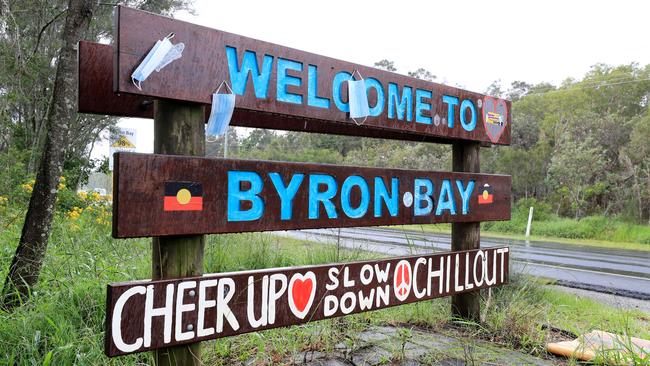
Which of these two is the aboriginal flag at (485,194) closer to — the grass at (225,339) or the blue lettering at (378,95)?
the grass at (225,339)

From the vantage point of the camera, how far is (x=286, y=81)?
2488 millimetres

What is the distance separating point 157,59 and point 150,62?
34 millimetres

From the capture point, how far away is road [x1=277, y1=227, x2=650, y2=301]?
718 centimetres

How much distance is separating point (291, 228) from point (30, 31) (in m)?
12.3

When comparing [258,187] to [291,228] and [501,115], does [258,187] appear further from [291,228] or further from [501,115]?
[501,115]

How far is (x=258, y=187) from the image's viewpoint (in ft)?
7.63

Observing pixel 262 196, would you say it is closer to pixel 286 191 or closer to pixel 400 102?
pixel 286 191

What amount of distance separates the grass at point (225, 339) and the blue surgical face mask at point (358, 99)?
4.21 ft

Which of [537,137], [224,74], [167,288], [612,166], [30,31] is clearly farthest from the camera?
[537,137]

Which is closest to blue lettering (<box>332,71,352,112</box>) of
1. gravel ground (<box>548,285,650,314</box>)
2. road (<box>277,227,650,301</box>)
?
road (<box>277,227,650,301</box>)

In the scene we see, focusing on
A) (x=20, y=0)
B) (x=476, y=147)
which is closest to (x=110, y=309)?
(x=476, y=147)

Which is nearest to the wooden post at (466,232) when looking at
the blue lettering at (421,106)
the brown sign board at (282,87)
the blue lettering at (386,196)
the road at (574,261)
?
the brown sign board at (282,87)

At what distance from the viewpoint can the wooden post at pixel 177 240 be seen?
2.11 m

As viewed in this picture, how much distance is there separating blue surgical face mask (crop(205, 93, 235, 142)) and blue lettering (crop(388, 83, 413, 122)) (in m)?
1.11
